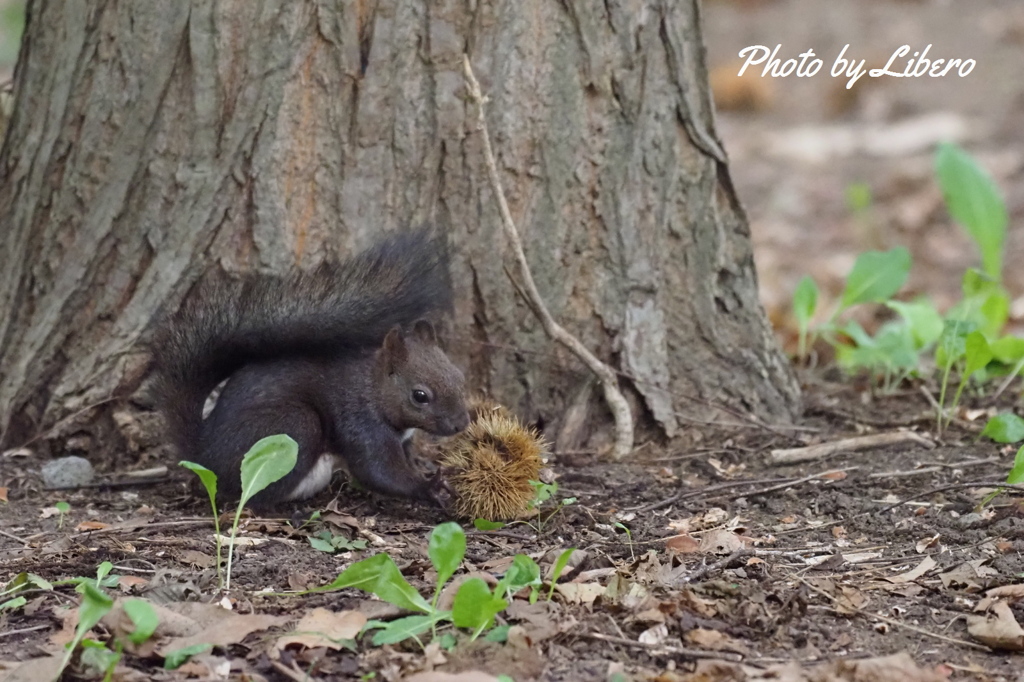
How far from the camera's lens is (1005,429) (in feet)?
11.0

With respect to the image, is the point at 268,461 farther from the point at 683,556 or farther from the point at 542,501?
the point at 683,556

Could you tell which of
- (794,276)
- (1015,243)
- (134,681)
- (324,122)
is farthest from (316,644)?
(1015,243)

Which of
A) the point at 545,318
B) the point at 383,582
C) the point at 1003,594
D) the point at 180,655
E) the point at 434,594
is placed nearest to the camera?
the point at 180,655

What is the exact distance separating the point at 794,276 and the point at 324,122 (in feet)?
12.4

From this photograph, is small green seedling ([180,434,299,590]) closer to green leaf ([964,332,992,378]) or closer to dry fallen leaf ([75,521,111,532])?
dry fallen leaf ([75,521,111,532])

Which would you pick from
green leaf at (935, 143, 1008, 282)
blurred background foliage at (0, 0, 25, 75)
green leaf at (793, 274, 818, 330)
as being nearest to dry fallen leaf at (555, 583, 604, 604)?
green leaf at (793, 274, 818, 330)

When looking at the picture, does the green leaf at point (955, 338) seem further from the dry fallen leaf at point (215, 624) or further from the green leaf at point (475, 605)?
the dry fallen leaf at point (215, 624)

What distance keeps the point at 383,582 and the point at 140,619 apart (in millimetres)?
429

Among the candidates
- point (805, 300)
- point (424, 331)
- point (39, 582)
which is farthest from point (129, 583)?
point (805, 300)

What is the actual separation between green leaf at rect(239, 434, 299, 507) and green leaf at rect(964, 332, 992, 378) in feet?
6.39

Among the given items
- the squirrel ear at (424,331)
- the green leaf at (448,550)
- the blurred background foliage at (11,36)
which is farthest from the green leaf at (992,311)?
the blurred background foliage at (11,36)

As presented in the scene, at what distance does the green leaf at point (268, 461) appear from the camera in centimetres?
257

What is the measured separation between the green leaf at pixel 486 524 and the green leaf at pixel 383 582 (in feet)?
2.04

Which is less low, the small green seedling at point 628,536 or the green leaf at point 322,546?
the small green seedling at point 628,536
